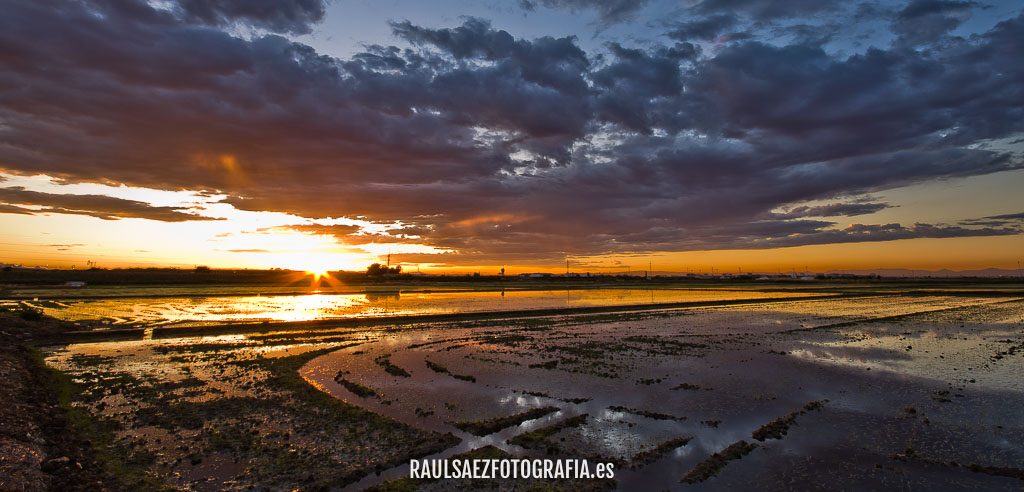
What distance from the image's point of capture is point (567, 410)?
1470 cm

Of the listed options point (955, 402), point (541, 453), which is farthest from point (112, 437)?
point (955, 402)

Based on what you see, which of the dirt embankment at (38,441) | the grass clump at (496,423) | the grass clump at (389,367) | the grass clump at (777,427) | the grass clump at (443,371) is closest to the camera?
the dirt embankment at (38,441)

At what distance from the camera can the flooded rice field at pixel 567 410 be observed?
10148 millimetres

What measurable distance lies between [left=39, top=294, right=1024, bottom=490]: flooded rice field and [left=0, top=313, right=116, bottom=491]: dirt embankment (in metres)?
0.70

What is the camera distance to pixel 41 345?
26.5 metres

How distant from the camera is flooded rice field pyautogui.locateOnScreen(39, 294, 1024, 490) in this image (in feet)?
33.3

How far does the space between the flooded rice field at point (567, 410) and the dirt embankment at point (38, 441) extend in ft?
2.30

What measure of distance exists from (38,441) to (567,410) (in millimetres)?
13689

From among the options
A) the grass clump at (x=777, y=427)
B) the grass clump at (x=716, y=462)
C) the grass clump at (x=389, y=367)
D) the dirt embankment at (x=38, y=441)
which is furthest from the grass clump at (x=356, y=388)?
the grass clump at (x=777, y=427)

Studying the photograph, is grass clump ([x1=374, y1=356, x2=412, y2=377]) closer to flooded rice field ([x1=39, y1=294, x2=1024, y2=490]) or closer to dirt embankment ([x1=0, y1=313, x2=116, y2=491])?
flooded rice field ([x1=39, y1=294, x2=1024, y2=490])

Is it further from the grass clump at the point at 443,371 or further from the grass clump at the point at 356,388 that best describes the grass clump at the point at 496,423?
the grass clump at the point at 443,371

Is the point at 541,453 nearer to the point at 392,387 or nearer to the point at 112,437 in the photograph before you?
the point at 392,387

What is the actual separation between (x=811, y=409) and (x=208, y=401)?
19.9 meters

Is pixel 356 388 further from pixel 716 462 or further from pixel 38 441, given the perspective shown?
pixel 716 462
